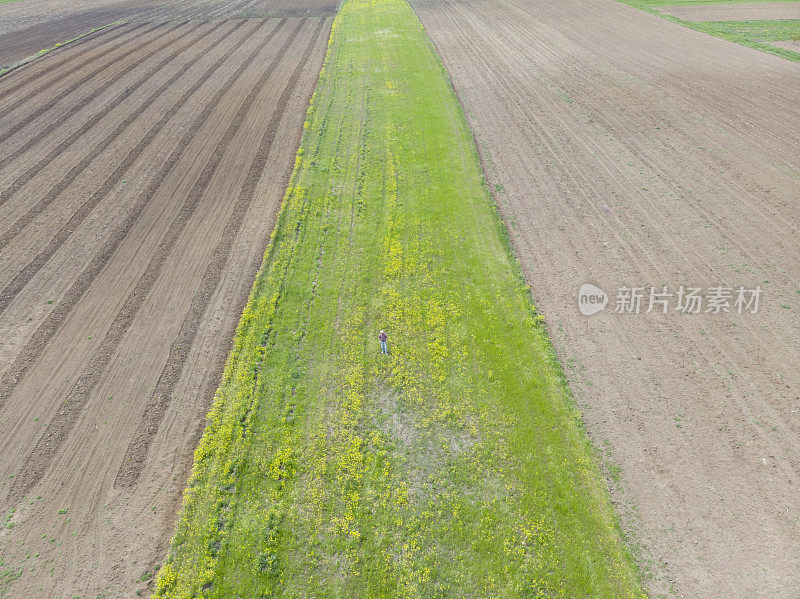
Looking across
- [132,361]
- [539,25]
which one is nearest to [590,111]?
[539,25]

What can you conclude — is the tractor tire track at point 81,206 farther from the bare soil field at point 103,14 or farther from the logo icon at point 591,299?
the bare soil field at point 103,14

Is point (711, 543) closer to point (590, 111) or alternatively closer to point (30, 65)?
point (590, 111)

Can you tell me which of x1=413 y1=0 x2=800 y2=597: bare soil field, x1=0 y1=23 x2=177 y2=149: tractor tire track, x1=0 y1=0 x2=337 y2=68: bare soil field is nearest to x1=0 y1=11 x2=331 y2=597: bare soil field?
x1=0 y1=23 x2=177 y2=149: tractor tire track

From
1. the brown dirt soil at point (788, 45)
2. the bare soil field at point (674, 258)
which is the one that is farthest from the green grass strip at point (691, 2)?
the bare soil field at point (674, 258)
